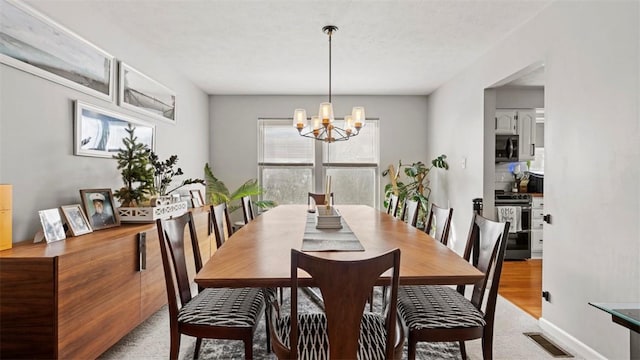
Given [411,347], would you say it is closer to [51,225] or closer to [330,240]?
[330,240]

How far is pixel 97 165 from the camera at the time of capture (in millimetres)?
2801

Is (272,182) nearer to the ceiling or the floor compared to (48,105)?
nearer to the floor

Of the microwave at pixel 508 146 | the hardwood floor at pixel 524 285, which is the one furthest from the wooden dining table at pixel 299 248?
the microwave at pixel 508 146

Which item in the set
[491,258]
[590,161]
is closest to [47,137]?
[491,258]

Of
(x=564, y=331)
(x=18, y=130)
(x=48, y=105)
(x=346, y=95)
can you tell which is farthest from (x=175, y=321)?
(x=346, y=95)

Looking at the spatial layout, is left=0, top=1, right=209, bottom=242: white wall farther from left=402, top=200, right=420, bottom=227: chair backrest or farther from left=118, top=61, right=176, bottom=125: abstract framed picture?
left=402, top=200, right=420, bottom=227: chair backrest

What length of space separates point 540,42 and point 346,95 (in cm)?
322

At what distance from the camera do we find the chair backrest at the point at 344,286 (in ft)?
3.76

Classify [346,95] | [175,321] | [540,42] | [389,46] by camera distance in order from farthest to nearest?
[346,95] → [389,46] → [540,42] → [175,321]

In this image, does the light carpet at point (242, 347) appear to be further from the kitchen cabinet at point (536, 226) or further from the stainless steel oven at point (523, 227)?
the kitchen cabinet at point (536, 226)

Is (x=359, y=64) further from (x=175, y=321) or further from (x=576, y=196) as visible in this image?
(x=175, y=321)

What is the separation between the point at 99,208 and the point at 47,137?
23.4 inches

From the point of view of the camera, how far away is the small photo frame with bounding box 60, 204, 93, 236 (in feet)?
7.30

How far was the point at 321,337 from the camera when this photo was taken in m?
1.50
